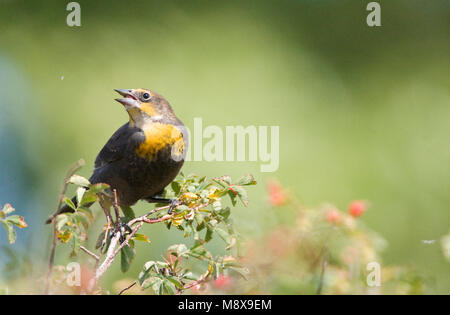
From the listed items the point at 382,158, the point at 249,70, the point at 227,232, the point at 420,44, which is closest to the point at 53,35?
the point at 249,70

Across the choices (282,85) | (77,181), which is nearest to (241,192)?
(77,181)

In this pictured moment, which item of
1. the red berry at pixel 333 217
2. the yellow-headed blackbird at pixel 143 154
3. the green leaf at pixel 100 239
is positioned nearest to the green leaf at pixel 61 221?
the green leaf at pixel 100 239

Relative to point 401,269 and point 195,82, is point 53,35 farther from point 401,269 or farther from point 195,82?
point 401,269

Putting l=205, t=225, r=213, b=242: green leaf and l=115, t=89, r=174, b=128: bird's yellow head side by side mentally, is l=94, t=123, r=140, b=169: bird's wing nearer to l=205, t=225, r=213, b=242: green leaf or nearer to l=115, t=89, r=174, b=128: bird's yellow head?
l=115, t=89, r=174, b=128: bird's yellow head

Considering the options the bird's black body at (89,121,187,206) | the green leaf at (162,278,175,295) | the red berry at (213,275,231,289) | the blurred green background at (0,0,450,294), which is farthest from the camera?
the blurred green background at (0,0,450,294)

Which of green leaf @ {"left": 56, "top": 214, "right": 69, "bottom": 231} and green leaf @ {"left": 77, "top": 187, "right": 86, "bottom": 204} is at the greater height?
green leaf @ {"left": 77, "top": 187, "right": 86, "bottom": 204}

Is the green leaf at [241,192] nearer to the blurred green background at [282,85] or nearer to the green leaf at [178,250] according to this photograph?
the green leaf at [178,250]

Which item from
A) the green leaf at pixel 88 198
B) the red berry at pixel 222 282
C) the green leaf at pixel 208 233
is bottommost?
the red berry at pixel 222 282

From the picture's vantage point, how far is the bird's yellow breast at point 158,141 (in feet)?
7.09

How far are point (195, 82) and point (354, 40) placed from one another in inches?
51.4

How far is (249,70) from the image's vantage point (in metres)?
4.34

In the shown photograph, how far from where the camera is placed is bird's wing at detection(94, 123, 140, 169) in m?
2.21

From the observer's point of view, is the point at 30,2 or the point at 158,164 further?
the point at 30,2

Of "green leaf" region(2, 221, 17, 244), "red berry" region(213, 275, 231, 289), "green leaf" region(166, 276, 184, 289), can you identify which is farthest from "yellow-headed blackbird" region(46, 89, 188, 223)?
"green leaf" region(2, 221, 17, 244)
